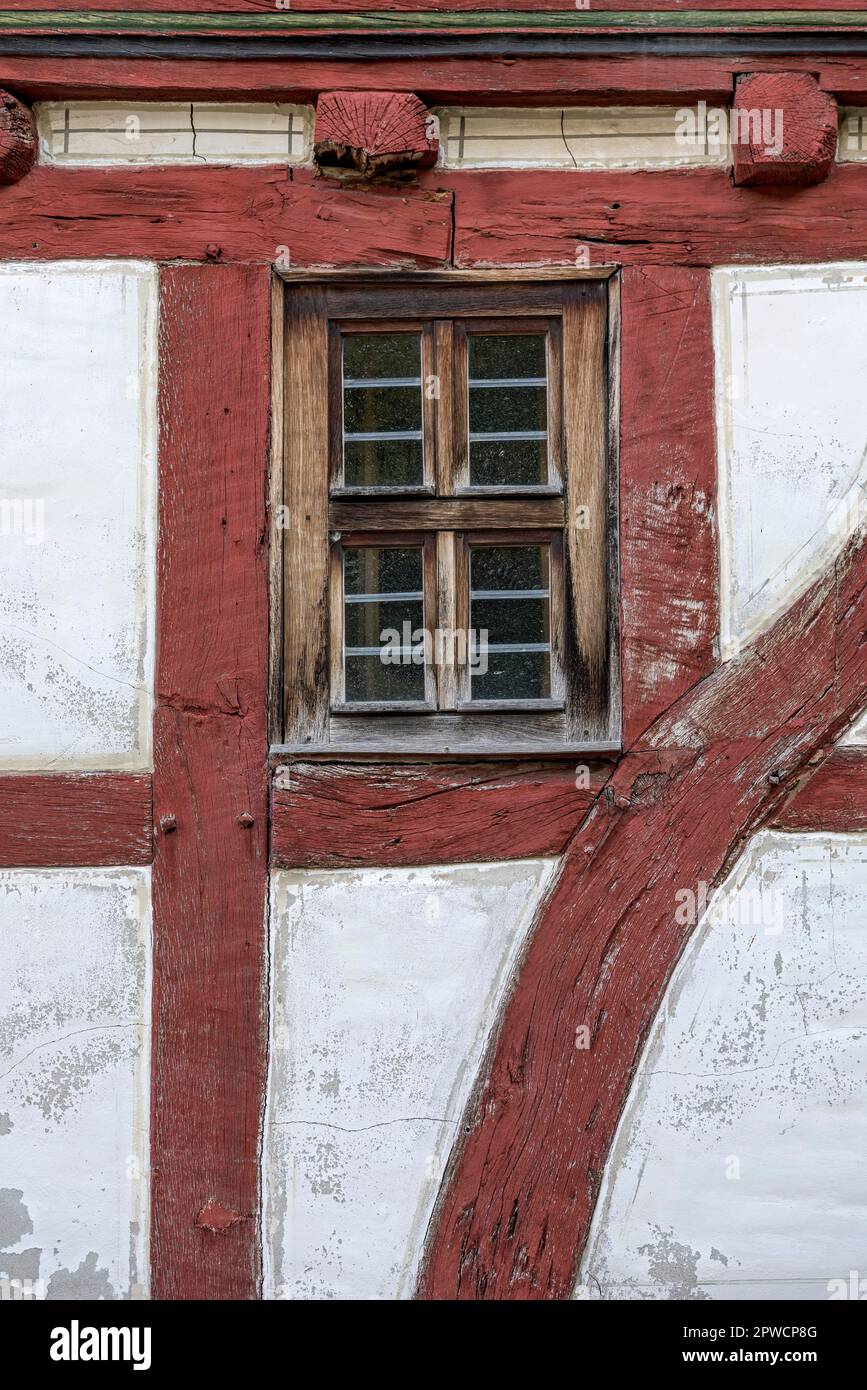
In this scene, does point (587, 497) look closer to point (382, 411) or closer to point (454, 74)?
point (382, 411)

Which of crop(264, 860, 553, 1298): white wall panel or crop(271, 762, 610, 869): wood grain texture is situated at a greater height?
crop(271, 762, 610, 869): wood grain texture

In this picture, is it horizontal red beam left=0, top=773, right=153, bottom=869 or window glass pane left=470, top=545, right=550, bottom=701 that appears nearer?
horizontal red beam left=0, top=773, right=153, bottom=869

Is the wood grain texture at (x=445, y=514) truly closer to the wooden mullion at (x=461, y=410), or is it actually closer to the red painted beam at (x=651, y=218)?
the wooden mullion at (x=461, y=410)

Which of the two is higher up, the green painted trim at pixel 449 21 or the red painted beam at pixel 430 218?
the green painted trim at pixel 449 21

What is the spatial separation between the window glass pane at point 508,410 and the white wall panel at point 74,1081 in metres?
1.35

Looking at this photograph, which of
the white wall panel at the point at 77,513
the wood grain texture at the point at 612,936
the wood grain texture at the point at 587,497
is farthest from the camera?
the wood grain texture at the point at 587,497

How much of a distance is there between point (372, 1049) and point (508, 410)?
1.63 m

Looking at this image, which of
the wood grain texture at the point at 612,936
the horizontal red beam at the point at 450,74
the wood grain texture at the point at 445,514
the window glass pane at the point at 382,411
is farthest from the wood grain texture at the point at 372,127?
the wood grain texture at the point at 612,936

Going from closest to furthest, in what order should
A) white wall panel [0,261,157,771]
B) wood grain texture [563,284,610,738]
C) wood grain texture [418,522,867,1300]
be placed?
wood grain texture [418,522,867,1300]
white wall panel [0,261,157,771]
wood grain texture [563,284,610,738]

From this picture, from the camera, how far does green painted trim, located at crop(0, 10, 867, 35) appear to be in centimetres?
337

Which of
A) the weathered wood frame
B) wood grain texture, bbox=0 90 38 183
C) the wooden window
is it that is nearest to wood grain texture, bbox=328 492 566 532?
the wooden window

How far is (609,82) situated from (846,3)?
2.02 feet

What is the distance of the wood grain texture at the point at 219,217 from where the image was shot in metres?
3.40

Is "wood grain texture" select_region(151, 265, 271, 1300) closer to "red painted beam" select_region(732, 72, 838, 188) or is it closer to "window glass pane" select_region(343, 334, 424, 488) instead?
"window glass pane" select_region(343, 334, 424, 488)
